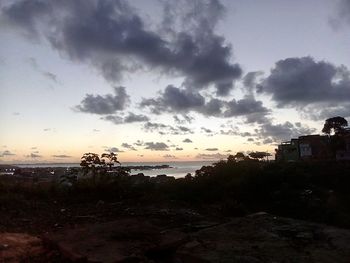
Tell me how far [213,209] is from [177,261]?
11.9 feet

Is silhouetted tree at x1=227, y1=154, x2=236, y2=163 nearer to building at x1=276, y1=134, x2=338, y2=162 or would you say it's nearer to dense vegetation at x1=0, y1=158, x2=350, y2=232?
dense vegetation at x1=0, y1=158, x2=350, y2=232

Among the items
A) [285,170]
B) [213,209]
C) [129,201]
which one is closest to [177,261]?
[213,209]

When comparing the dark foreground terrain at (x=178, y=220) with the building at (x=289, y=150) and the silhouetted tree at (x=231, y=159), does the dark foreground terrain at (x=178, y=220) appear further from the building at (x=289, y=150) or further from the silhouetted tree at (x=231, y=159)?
the building at (x=289, y=150)

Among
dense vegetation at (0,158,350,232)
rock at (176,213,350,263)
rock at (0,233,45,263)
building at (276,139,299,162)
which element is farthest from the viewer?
building at (276,139,299,162)

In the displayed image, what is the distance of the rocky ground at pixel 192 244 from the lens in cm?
351

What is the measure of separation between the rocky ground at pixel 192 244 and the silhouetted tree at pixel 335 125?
4707cm

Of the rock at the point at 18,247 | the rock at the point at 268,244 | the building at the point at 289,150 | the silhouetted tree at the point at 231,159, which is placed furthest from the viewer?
the building at the point at 289,150

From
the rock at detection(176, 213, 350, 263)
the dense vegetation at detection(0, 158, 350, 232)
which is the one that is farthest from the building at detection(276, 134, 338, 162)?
the rock at detection(176, 213, 350, 263)

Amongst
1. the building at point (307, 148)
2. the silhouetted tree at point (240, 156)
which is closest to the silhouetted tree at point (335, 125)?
the building at point (307, 148)

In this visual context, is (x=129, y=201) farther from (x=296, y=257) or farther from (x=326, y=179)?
(x=326, y=179)

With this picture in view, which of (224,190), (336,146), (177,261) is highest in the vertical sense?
(336,146)

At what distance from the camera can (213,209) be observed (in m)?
7.27

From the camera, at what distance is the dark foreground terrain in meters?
3.69

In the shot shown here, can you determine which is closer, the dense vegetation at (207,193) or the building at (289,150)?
the dense vegetation at (207,193)
